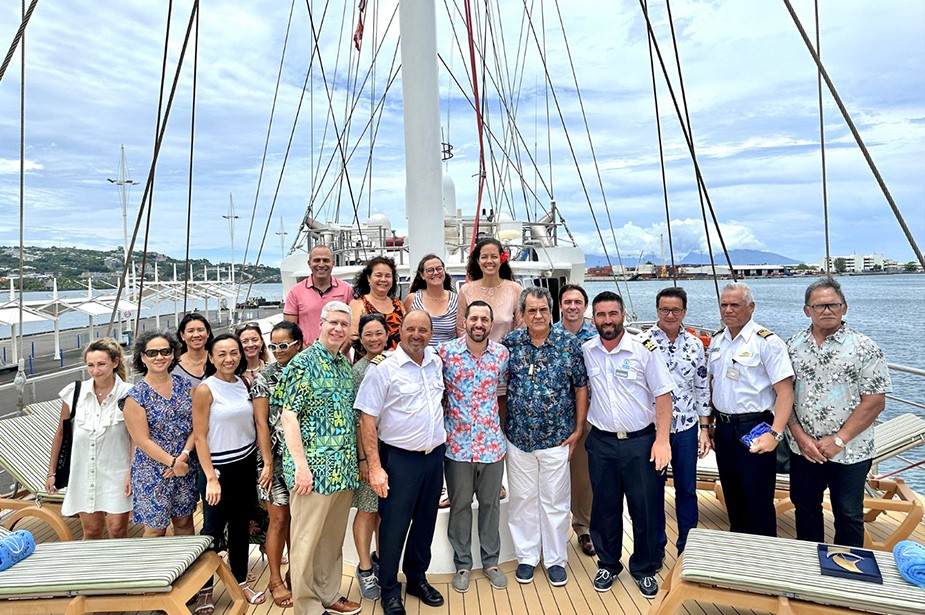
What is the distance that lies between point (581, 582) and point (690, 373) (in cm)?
133

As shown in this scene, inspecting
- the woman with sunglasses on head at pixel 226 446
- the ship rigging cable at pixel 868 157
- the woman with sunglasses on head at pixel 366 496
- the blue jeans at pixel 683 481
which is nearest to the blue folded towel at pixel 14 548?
the woman with sunglasses on head at pixel 226 446

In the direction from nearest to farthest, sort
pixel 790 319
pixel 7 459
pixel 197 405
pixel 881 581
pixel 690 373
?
pixel 881 581 → pixel 197 405 → pixel 690 373 → pixel 7 459 → pixel 790 319

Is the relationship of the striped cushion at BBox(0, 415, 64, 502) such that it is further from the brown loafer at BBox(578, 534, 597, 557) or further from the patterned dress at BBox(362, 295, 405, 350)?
the brown loafer at BBox(578, 534, 597, 557)

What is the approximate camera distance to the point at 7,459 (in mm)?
3982

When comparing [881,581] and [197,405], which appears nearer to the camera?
[881,581]

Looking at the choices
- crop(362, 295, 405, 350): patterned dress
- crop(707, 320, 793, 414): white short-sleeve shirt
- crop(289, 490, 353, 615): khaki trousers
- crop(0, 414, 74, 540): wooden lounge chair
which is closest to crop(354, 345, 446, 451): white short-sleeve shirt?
crop(289, 490, 353, 615): khaki trousers

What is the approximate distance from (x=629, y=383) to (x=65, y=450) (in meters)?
3.08

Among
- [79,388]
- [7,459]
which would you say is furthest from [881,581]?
[7,459]

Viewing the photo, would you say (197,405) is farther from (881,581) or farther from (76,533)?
(881,581)

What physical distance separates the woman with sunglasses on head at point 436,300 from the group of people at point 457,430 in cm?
2

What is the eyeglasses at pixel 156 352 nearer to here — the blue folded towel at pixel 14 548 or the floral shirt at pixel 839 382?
the blue folded towel at pixel 14 548

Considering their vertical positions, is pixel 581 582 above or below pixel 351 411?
below

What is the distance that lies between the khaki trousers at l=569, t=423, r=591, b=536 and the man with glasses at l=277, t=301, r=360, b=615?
148 cm

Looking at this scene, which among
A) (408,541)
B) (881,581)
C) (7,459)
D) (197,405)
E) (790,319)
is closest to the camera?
(881,581)
